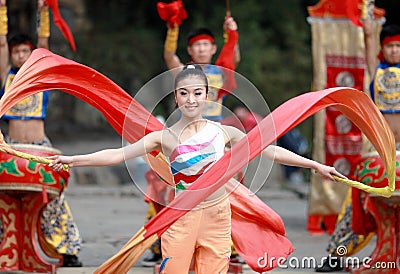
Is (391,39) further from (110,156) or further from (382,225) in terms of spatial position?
(110,156)

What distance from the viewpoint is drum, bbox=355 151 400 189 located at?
19.1 ft

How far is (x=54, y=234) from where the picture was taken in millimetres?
6469

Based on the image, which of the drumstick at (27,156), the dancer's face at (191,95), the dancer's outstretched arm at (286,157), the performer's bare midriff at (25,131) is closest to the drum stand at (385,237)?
the dancer's outstretched arm at (286,157)

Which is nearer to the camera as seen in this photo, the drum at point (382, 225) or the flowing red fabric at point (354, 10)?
the drum at point (382, 225)

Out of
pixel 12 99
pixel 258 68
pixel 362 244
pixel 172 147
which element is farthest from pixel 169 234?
pixel 258 68

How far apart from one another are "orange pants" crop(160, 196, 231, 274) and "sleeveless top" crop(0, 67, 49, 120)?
2.03 meters

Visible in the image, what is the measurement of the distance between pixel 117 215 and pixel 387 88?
4051 mm

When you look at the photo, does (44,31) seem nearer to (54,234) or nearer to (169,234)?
(54,234)

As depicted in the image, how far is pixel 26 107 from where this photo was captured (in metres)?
6.27

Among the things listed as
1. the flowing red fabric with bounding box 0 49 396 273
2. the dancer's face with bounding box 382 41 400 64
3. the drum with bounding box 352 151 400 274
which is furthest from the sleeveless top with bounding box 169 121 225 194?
the dancer's face with bounding box 382 41 400 64

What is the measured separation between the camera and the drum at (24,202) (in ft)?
19.5

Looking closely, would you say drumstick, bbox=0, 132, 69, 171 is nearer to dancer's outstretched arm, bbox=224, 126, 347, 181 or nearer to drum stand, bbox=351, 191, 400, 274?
dancer's outstretched arm, bbox=224, 126, 347, 181

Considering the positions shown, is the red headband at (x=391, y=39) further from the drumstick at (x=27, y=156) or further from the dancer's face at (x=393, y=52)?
the drumstick at (x=27, y=156)

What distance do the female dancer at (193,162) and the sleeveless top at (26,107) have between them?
1.81 meters
